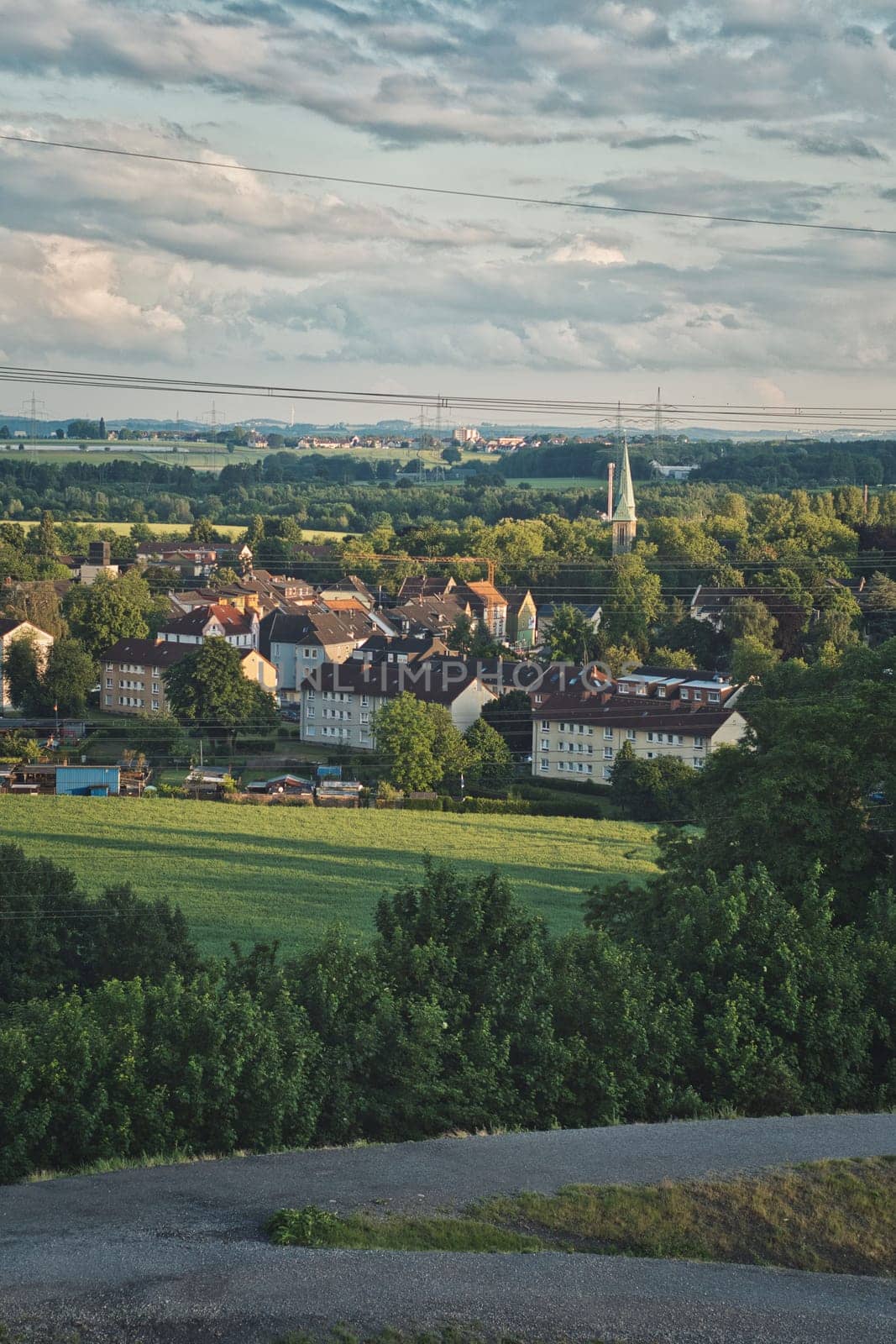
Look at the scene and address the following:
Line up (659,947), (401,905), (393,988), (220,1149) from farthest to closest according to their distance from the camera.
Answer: (659,947) → (401,905) → (393,988) → (220,1149)

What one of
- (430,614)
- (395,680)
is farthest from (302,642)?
(395,680)

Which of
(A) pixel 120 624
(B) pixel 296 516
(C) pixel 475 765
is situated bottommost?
(C) pixel 475 765

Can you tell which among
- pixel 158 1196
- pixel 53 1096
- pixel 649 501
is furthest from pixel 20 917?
pixel 649 501

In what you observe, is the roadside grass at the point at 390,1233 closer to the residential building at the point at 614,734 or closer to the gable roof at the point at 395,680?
the residential building at the point at 614,734

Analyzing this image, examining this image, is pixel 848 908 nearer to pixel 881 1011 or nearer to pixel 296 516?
pixel 881 1011

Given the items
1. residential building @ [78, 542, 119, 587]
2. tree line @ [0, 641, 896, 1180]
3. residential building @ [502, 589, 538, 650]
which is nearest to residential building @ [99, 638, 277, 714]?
residential building @ [78, 542, 119, 587]

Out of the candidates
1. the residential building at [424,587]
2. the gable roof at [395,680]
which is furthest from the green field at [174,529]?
the gable roof at [395,680]

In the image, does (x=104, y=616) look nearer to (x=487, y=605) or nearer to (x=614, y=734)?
(x=487, y=605)
